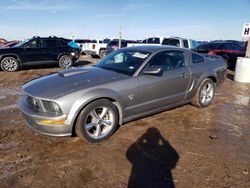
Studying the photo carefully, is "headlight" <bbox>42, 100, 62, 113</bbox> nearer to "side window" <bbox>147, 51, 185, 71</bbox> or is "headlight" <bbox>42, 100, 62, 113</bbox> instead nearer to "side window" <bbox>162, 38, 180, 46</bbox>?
"side window" <bbox>147, 51, 185, 71</bbox>

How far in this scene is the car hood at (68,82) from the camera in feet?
11.7

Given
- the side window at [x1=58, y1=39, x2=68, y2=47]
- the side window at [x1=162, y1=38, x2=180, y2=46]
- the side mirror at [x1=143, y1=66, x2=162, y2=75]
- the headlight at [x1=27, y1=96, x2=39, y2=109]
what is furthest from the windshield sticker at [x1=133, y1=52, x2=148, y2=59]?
the side window at [x1=162, y1=38, x2=180, y2=46]

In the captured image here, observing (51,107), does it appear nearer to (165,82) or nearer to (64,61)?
(165,82)

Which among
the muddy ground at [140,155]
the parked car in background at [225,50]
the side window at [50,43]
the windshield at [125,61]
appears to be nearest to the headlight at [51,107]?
the muddy ground at [140,155]

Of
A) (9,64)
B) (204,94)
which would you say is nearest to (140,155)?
(204,94)

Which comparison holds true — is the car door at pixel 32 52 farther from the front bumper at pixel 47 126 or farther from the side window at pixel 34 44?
the front bumper at pixel 47 126

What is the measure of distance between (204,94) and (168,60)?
156 centimetres

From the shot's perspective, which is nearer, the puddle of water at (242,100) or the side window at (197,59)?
the side window at (197,59)

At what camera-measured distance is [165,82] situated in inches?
180

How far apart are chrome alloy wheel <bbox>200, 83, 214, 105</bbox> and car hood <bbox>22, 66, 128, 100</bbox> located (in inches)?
98.0

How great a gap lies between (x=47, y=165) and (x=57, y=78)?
155cm

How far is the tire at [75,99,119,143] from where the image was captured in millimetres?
3611

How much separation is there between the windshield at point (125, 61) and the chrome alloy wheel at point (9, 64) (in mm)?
7702

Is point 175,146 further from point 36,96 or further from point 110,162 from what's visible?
point 36,96
